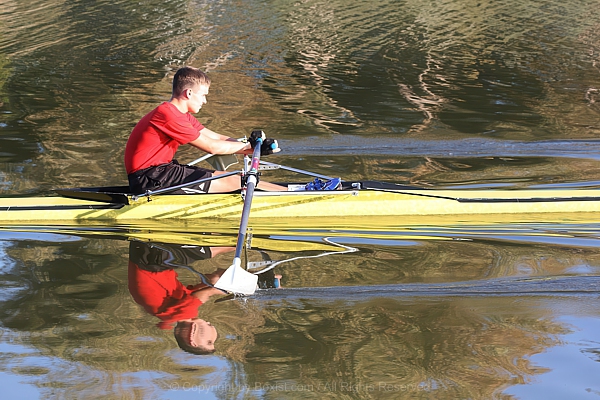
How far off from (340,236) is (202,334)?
2.40 meters

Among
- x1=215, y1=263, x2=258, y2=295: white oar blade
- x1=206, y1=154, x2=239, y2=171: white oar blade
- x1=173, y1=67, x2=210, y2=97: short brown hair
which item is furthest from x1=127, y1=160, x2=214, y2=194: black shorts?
x1=215, y1=263, x2=258, y2=295: white oar blade

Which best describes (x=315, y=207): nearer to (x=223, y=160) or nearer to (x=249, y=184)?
(x=249, y=184)

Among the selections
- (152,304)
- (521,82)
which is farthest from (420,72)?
(152,304)

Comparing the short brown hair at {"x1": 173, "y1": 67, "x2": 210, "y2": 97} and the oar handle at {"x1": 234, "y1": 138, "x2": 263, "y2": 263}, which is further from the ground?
the short brown hair at {"x1": 173, "y1": 67, "x2": 210, "y2": 97}

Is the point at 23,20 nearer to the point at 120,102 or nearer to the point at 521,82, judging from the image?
the point at 120,102

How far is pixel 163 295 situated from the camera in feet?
18.9

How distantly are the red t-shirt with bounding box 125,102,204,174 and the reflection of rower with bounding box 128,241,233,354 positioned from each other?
33.8 inches

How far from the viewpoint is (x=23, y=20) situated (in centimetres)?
2378

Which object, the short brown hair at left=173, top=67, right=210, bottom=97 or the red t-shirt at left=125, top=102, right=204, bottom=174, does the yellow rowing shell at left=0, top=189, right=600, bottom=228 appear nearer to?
the red t-shirt at left=125, top=102, right=204, bottom=174

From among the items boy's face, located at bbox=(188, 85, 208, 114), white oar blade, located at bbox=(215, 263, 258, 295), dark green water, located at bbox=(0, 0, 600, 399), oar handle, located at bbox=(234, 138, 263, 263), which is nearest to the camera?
dark green water, located at bbox=(0, 0, 600, 399)

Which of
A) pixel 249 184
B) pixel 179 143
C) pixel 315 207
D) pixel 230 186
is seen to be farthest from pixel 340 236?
pixel 179 143

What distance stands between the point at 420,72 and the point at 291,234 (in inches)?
410

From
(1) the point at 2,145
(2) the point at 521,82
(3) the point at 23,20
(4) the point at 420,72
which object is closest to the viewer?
(1) the point at 2,145

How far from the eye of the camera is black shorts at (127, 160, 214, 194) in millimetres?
7270
